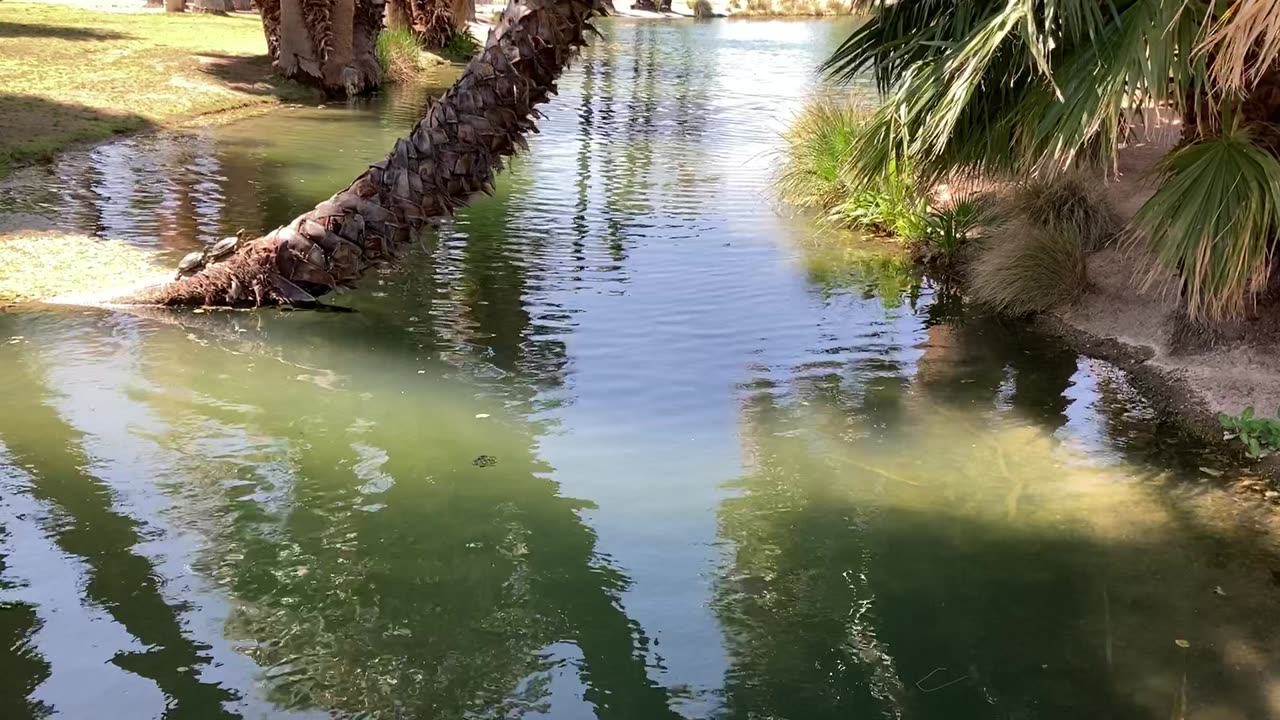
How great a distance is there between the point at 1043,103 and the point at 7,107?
1331 centimetres

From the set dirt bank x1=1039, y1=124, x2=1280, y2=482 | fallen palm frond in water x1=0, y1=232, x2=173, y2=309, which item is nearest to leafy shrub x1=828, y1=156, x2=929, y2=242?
dirt bank x1=1039, y1=124, x2=1280, y2=482

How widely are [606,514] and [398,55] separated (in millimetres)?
19787

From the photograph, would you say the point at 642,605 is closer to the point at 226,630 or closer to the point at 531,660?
the point at 531,660

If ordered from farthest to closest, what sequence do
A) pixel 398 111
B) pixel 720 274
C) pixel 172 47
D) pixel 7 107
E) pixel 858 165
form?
pixel 172 47 < pixel 398 111 < pixel 7 107 < pixel 720 274 < pixel 858 165

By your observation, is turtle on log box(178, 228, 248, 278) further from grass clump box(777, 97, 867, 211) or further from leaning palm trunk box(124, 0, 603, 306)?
grass clump box(777, 97, 867, 211)

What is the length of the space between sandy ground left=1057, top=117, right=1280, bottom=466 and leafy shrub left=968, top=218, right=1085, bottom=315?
19cm

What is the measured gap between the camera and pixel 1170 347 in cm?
856

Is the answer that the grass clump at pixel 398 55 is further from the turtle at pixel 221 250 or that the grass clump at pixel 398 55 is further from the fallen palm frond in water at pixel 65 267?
the turtle at pixel 221 250

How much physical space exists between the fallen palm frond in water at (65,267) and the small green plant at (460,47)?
64.2 ft

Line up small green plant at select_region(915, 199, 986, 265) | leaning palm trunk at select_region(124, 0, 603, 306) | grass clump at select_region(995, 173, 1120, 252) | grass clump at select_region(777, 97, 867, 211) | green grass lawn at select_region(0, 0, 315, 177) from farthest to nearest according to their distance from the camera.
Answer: green grass lawn at select_region(0, 0, 315, 177) < grass clump at select_region(777, 97, 867, 211) < small green plant at select_region(915, 199, 986, 265) < grass clump at select_region(995, 173, 1120, 252) < leaning palm trunk at select_region(124, 0, 603, 306)

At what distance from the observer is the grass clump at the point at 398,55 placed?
23.5m

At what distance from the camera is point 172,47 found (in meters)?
22.2

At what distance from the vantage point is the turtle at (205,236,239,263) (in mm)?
9164

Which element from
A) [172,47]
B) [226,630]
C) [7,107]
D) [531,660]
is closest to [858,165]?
[531,660]
